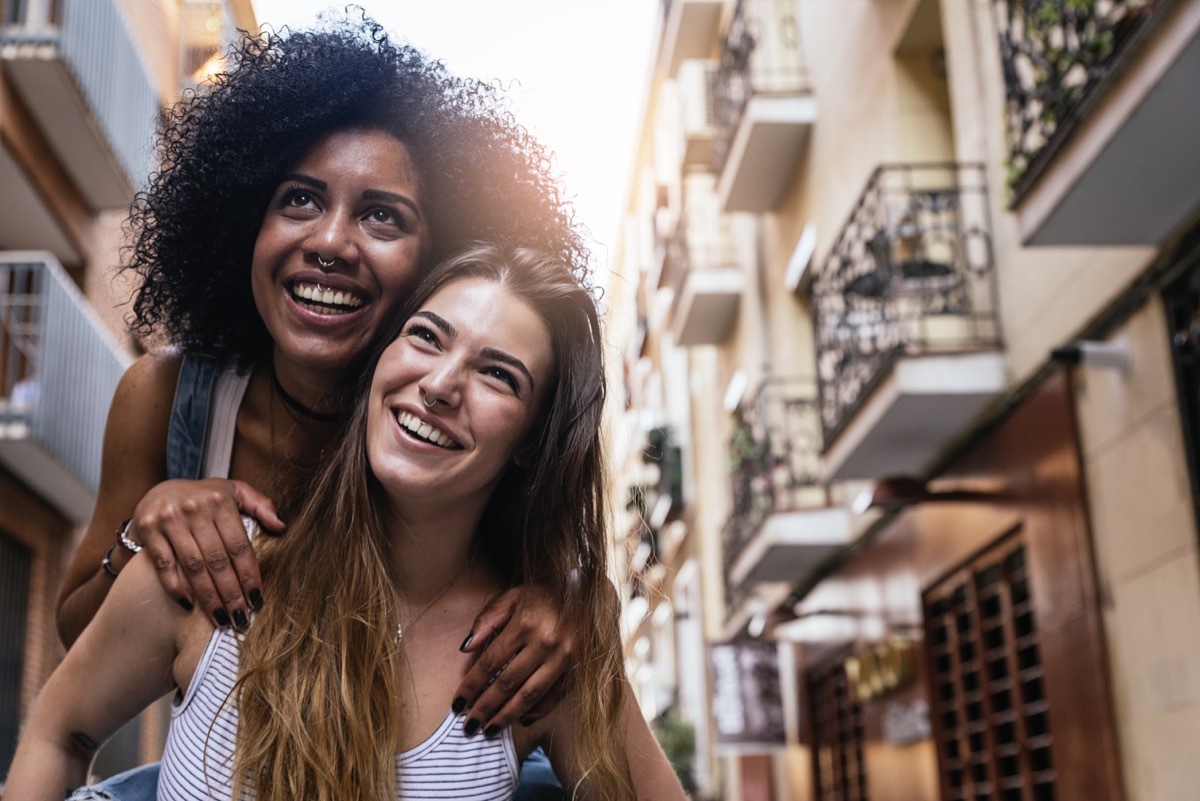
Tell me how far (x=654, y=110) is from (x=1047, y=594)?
74.1 ft

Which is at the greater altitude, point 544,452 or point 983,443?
point 983,443

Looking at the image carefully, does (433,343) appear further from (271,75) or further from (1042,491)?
(1042,491)

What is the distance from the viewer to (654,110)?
30.6 m

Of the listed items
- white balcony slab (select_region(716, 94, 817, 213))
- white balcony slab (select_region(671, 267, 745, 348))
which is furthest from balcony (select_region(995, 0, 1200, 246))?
white balcony slab (select_region(671, 267, 745, 348))

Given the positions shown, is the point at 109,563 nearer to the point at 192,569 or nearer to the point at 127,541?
the point at 127,541

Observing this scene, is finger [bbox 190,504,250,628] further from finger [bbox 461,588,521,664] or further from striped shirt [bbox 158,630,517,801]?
finger [bbox 461,588,521,664]

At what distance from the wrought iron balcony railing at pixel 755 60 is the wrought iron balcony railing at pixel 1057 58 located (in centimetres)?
636

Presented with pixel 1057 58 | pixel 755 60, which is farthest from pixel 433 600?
pixel 755 60

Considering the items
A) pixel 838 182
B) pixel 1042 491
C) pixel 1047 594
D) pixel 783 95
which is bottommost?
pixel 1047 594

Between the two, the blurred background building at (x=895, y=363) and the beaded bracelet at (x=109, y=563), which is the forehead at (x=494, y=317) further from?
the beaded bracelet at (x=109, y=563)

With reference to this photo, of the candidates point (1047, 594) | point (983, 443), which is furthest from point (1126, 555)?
point (983, 443)

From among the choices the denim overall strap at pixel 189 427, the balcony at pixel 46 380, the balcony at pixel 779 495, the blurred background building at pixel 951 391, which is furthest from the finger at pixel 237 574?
the balcony at pixel 779 495

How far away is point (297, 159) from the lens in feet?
9.99

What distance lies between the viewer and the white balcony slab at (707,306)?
18875mm
